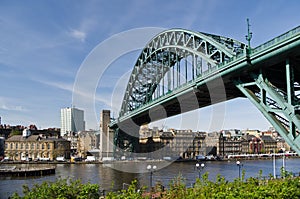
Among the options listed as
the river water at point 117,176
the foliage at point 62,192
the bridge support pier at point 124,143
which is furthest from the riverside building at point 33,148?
the foliage at point 62,192

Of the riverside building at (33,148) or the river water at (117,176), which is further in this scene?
the riverside building at (33,148)

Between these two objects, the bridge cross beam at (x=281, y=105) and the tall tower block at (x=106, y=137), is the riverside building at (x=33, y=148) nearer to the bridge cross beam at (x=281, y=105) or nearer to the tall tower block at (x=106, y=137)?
the tall tower block at (x=106, y=137)

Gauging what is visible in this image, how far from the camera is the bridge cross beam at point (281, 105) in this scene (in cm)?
1941

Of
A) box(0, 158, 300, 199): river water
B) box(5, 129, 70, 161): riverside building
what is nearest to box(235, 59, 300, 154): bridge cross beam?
box(0, 158, 300, 199): river water

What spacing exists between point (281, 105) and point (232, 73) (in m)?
6.07

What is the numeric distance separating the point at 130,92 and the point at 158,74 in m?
14.9

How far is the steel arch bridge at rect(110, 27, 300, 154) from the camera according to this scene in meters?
20.2

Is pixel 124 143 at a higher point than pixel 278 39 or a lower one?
lower

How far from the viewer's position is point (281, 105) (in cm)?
2028

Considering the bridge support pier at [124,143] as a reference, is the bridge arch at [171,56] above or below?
above

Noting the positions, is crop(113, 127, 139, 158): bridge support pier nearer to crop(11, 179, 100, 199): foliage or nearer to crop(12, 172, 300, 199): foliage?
crop(12, 172, 300, 199): foliage

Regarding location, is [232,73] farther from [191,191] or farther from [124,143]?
[124,143]

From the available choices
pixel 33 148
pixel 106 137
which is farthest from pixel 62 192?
pixel 33 148

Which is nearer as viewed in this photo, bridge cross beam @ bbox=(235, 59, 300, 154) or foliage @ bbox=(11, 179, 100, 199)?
foliage @ bbox=(11, 179, 100, 199)
